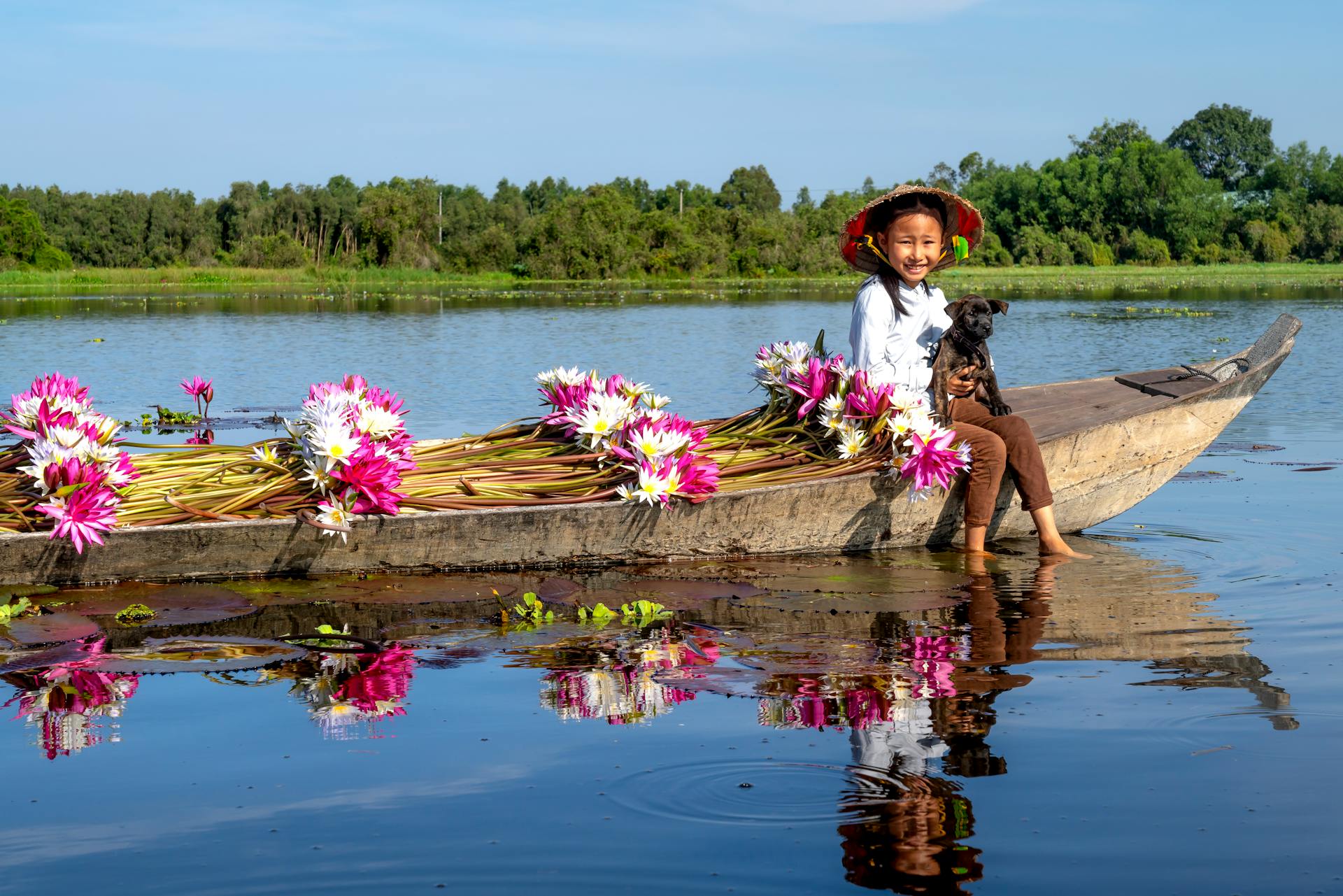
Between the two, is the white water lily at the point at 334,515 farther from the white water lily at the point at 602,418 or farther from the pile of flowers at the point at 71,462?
the white water lily at the point at 602,418

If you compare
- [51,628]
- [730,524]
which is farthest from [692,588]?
[51,628]

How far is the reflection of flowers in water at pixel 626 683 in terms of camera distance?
378 cm

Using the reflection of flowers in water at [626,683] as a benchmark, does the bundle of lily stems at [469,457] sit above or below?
above

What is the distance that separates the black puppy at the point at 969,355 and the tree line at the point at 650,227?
46.5m

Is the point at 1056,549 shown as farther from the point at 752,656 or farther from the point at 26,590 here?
the point at 26,590

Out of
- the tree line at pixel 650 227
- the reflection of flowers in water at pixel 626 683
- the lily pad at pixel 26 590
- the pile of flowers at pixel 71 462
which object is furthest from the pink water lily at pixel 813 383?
the tree line at pixel 650 227

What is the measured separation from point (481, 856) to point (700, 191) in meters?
79.6

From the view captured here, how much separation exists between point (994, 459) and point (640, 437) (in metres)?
1.59

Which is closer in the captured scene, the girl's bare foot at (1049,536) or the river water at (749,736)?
the river water at (749,736)

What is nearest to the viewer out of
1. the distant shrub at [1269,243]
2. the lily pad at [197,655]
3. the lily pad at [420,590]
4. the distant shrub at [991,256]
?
the lily pad at [197,655]

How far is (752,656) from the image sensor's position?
14.3 ft

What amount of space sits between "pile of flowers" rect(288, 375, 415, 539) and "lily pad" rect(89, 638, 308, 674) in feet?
2.80

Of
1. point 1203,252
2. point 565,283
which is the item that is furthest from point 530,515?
point 1203,252

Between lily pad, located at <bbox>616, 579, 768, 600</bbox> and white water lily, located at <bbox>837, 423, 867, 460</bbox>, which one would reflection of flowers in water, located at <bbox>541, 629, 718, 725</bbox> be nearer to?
lily pad, located at <bbox>616, 579, 768, 600</bbox>
